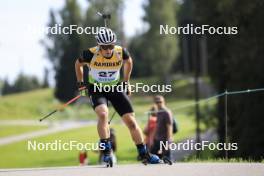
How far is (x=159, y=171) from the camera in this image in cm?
1026

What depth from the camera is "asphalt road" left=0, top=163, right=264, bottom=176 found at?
1002 cm

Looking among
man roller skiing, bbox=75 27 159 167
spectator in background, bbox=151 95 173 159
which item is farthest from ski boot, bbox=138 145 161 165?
spectator in background, bbox=151 95 173 159

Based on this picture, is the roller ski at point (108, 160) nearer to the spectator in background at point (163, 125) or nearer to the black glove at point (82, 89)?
the black glove at point (82, 89)

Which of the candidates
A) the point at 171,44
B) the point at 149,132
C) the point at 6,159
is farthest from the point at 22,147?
the point at 171,44

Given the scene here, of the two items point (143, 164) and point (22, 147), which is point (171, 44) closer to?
point (22, 147)

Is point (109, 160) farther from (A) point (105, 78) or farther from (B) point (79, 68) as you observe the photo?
(B) point (79, 68)

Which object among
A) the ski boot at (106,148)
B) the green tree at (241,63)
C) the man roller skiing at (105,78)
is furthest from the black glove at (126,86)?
the green tree at (241,63)

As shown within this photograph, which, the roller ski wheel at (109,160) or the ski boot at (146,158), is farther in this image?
the ski boot at (146,158)

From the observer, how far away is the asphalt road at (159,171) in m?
10.0

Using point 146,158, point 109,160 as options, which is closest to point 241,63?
point 146,158

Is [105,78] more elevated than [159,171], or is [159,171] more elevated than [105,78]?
[105,78]

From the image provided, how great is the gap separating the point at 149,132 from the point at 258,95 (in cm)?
745

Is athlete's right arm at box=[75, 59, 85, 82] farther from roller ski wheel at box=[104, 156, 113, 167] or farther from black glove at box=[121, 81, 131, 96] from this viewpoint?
roller ski wheel at box=[104, 156, 113, 167]

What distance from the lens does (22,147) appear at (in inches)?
1656
